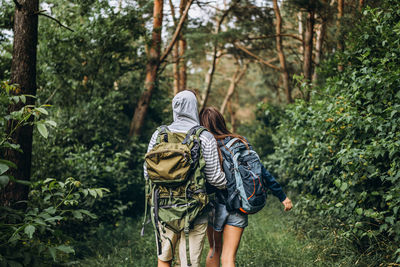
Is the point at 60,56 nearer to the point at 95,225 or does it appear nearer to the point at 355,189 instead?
the point at 95,225

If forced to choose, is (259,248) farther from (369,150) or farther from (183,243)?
(183,243)

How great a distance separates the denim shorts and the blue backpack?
69 millimetres

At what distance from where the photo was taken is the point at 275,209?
822 centimetres

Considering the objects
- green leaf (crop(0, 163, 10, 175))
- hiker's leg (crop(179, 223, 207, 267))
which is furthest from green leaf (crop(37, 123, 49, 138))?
hiker's leg (crop(179, 223, 207, 267))

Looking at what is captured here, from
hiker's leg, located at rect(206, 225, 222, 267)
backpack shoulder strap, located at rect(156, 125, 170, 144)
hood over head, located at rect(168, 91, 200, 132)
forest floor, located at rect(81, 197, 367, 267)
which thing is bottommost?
forest floor, located at rect(81, 197, 367, 267)

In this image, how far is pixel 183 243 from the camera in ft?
10.1

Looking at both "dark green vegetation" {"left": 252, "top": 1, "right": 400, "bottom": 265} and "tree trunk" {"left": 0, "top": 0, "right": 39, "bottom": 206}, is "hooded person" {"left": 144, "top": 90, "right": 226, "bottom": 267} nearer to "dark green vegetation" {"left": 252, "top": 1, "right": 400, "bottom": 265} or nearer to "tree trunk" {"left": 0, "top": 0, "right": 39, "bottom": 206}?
"dark green vegetation" {"left": 252, "top": 1, "right": 400, "bottom": 265}

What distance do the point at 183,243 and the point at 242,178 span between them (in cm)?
77

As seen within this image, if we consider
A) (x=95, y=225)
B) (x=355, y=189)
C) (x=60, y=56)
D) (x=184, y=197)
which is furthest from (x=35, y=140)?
(x=355, y=189)

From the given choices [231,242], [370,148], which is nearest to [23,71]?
[231,242]

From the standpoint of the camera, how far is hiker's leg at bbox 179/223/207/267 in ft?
10.1

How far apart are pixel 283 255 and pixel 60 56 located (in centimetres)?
591

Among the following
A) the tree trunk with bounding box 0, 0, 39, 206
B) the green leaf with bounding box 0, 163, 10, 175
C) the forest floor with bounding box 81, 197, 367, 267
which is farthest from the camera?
the forest floor with bounding box 81, 197, 367, 267

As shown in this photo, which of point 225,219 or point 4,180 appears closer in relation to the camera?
point 4,180
